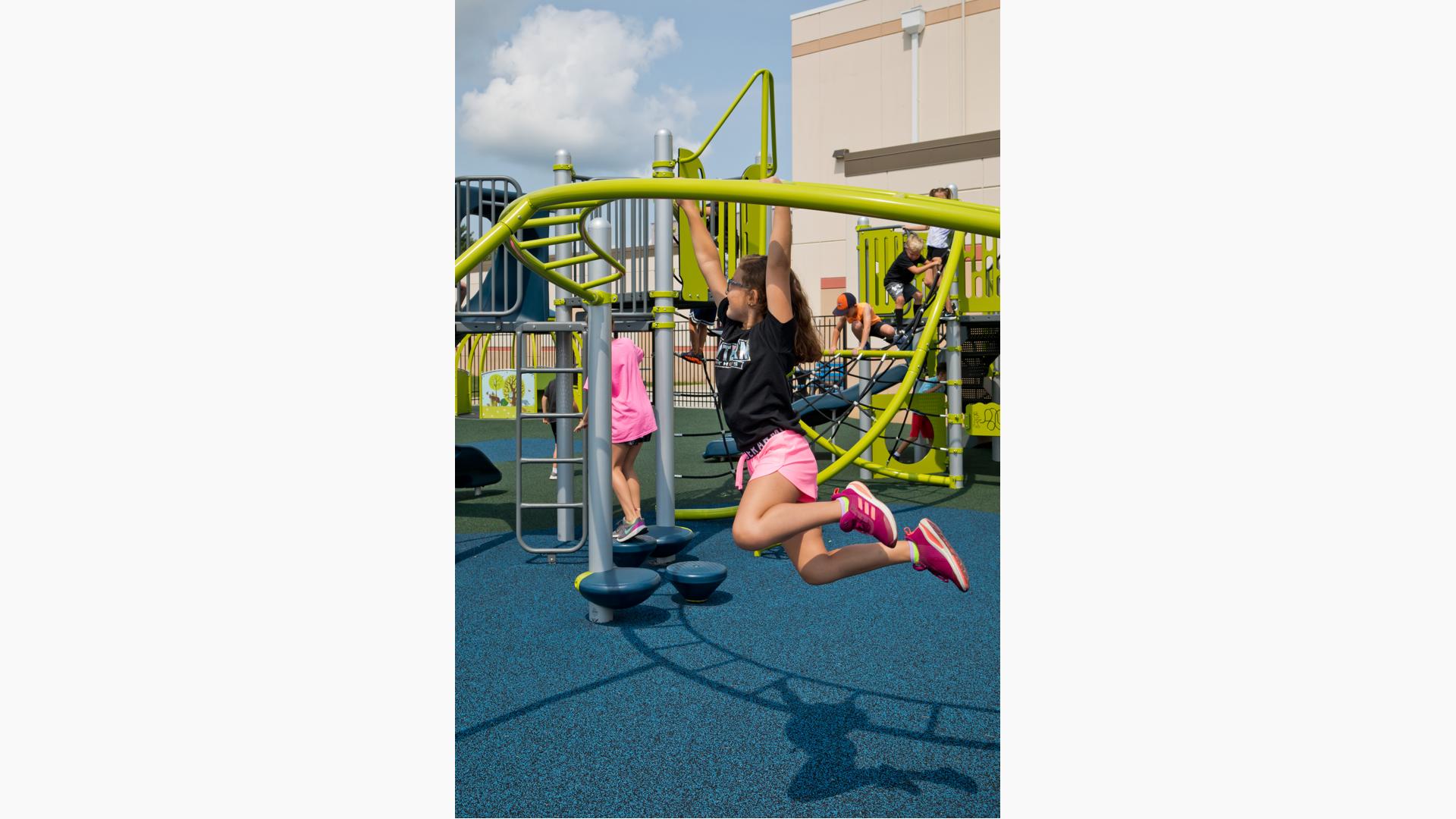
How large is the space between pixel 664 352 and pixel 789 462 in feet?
8.47

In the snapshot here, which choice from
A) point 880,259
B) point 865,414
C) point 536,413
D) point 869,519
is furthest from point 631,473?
point 880,259

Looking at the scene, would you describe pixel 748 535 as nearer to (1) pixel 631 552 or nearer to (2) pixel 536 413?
(1) pixel 631 552

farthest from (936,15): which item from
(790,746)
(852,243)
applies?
(790,746)

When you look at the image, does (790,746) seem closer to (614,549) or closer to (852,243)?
(614,549)

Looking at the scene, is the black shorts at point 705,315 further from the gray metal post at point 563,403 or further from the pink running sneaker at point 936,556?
the pink running sneaker at point 936,556

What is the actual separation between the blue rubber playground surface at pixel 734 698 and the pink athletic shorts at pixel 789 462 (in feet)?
2.67

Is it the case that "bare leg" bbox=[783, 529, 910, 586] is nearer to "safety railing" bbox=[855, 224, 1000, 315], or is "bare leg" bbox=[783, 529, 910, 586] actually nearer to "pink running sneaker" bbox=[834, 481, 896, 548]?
"pink running sneaker" bbox=[834, 481, 896, 548]

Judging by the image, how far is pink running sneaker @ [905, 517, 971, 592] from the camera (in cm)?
275

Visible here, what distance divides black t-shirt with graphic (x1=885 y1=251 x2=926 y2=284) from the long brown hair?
5.98 meters

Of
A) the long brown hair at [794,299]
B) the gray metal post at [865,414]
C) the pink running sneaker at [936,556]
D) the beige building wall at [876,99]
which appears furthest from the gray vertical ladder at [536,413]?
the beige building wall at [876,99]

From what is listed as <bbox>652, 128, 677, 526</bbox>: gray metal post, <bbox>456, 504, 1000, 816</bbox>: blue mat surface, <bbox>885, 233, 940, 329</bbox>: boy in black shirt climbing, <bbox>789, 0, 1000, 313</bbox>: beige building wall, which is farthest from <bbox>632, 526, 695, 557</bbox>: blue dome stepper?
<bbox>789, 0, 1000, 313</bbox>: beige building wall

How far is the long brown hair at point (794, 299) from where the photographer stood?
3.16m

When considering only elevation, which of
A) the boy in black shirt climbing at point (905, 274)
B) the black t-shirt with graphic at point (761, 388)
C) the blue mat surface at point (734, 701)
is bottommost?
the blue mat surface at point (734, 701)

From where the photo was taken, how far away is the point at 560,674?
3.53 m
